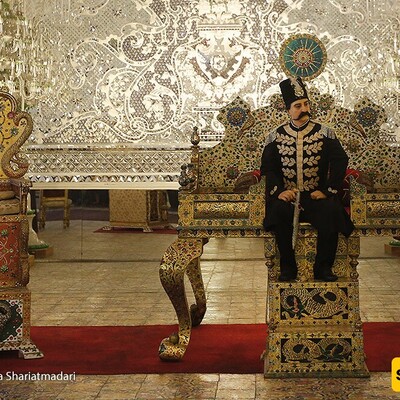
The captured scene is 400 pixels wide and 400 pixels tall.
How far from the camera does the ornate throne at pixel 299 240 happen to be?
4.45 metres

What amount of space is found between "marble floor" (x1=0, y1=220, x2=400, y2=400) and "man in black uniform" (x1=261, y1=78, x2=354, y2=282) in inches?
25.7

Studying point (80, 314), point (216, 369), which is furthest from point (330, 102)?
point (80, 314)

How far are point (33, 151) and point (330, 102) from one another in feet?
10.4

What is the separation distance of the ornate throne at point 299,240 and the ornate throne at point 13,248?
0.75m

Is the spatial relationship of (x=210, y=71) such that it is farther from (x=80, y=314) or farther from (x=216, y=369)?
(x=216, y=369)

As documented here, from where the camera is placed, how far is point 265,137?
515 centimetres

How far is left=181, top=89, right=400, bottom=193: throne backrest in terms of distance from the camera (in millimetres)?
5168

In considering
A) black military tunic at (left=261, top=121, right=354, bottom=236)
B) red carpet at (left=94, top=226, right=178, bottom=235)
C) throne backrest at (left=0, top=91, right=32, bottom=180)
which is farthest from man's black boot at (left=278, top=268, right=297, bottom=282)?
red carpet at (left=94, top=226, right=178, bottom=235)

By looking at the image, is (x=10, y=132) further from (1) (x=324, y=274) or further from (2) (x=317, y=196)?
(1) (x=324, y=274)

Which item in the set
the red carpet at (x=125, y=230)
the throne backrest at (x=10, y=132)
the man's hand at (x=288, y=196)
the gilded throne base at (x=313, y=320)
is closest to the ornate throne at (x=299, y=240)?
the gilded throne base at (x=313, y=320)

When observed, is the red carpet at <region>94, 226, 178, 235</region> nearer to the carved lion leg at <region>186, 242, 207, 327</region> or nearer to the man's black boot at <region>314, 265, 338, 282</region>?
the carved lion leg at <region>186, 242, 207, 327</region>

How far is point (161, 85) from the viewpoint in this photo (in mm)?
7547

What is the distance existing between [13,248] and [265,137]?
1532 mm

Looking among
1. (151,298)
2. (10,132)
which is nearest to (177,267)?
(10,132)
